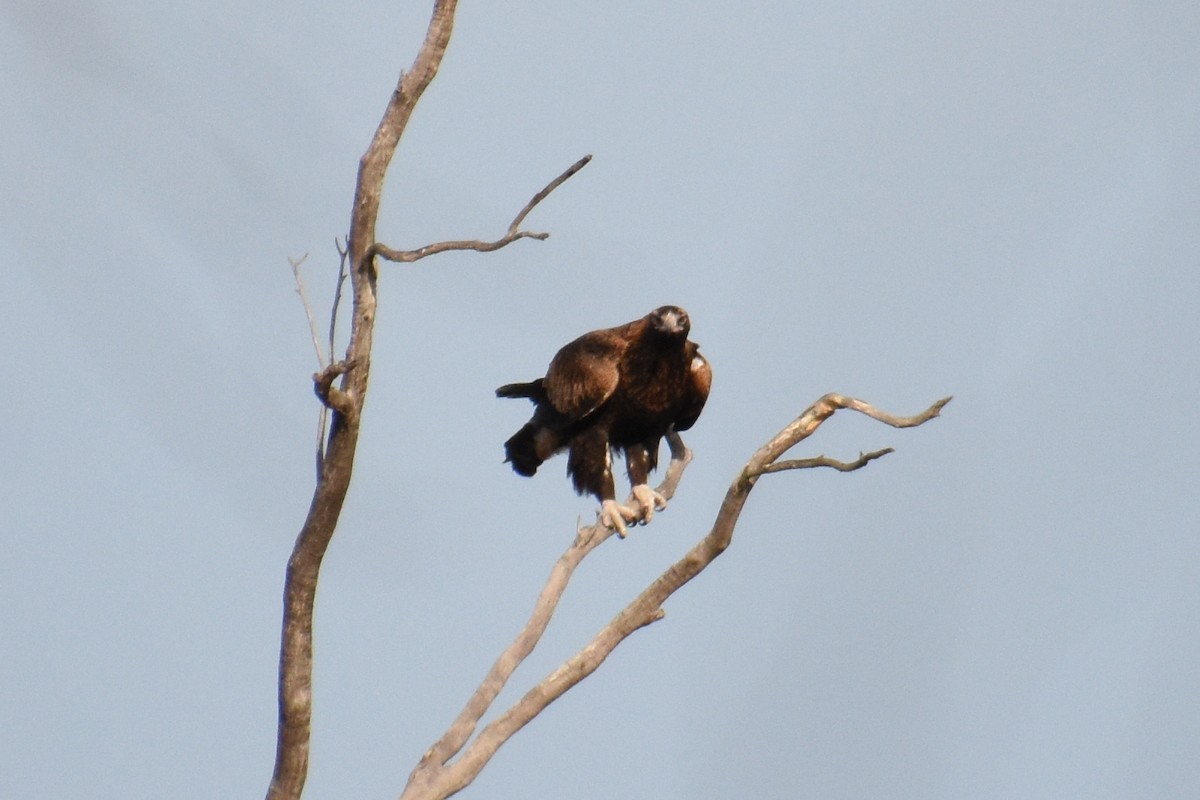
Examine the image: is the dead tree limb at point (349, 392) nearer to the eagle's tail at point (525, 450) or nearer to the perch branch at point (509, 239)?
the perch branch at point (509, 239)

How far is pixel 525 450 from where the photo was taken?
9.10m

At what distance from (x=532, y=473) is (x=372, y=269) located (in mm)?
3384

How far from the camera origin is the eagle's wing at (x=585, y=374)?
331 inches

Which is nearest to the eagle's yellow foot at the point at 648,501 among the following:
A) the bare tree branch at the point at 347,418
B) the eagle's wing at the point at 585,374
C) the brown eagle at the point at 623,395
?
the brown eagle at the point at 623,395

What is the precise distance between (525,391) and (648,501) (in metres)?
1.17

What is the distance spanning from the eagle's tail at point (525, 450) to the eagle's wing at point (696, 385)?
0.88 metres

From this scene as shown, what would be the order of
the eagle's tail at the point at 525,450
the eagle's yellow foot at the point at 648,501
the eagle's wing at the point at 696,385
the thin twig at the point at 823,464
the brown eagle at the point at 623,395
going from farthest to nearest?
the eagle's tail at the point at 525,450, the eagle's wing at the point at 696,385, the brown eagle at the point at 623,395, the eagle's yellow foot at the point at 648,501, the thin twig at the point at 823,464

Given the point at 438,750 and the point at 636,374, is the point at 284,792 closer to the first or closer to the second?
the point at 438,750

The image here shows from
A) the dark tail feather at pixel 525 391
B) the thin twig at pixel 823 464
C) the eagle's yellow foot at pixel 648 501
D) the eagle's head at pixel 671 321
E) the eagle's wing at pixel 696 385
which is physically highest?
the dark tail feather at pixel 525 391

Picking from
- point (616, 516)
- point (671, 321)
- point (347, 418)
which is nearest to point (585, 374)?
point (671, 321)

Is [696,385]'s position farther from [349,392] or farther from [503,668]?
[349,392]

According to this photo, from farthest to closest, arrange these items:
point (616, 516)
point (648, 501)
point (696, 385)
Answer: point (696, 385) < point (648, 501) < point (616, 516)

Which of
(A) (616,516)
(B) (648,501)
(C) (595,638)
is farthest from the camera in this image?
(B) (648,501)

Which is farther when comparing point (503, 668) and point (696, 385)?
point (696, 385)
